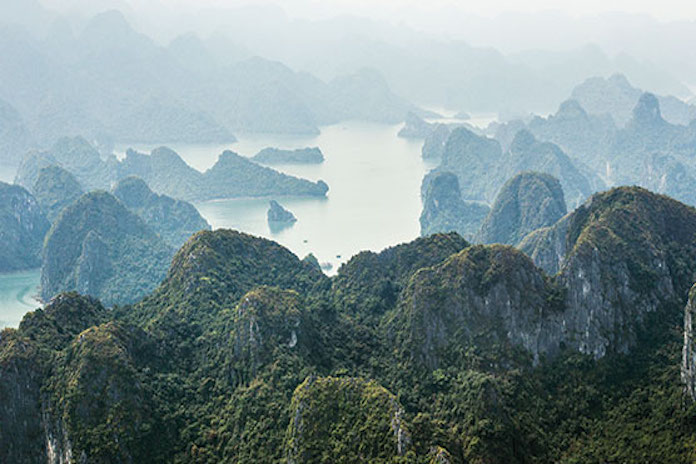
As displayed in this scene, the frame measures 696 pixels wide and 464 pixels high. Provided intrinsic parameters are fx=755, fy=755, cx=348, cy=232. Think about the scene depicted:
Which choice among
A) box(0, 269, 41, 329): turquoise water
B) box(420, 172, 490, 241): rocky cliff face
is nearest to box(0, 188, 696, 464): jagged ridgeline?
box(0, 269, 41, 329): turquoise water

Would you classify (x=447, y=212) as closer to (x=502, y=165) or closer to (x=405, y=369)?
(x=502, y=165)

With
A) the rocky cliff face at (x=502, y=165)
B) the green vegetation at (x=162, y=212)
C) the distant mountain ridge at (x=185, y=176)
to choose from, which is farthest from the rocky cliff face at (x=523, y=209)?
the distant mountain ridge at (x=185, y=176)

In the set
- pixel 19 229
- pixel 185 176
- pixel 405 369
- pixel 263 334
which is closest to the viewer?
pixel 263 334

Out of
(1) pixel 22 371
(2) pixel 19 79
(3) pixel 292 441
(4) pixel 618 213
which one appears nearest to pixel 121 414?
(1) pixel 22 371

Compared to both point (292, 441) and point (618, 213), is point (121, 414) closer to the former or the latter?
point (292, 441)

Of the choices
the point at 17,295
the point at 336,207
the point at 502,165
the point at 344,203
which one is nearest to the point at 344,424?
the point at 17,295

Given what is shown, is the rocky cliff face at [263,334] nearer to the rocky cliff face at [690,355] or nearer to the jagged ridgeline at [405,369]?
the jagged ridgeline at [405,369]

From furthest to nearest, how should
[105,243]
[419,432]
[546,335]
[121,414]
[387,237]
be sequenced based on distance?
[387,237]
[105,243]
[546,335]
[121,414]
[419,432]
